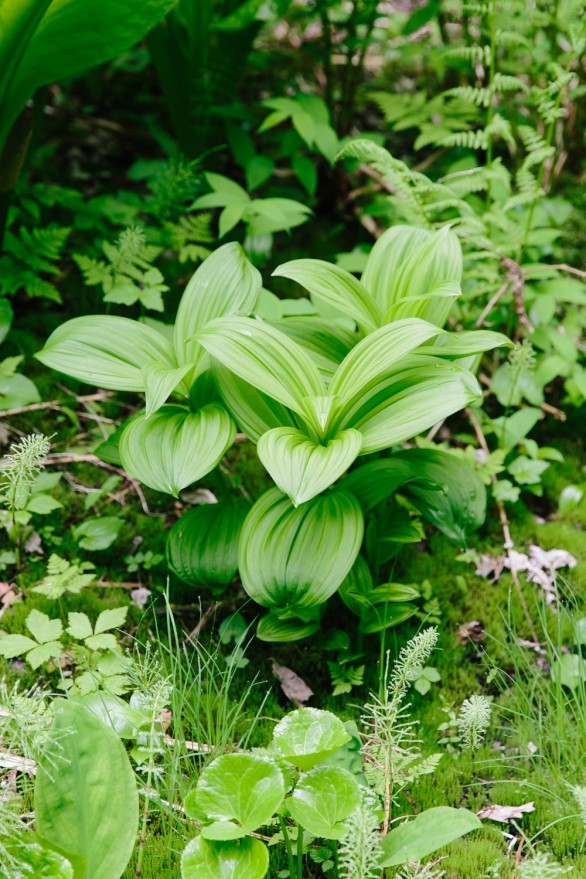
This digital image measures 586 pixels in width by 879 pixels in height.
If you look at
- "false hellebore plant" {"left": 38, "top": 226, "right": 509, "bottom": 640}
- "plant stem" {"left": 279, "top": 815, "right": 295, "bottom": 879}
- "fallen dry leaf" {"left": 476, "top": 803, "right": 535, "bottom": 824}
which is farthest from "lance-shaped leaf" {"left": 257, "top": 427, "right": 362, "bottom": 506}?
"fallen dry leaf" {"left": 476, "top": 803, "right": 535, "bottom": 824}

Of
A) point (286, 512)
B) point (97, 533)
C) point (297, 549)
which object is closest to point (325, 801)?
point (297, 549)

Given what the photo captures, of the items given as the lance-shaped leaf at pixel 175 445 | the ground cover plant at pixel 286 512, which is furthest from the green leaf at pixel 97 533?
the lance-shaped leaf at pixel 175 445

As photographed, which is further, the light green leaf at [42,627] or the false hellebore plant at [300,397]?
the light green leaf at [42,627]

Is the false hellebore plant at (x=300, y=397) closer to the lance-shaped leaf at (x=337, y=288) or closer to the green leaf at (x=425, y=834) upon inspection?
the lance-shaped leaf at (x=337, y=288)

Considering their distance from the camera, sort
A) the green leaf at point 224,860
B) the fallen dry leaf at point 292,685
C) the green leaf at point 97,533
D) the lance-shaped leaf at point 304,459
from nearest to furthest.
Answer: the green leaf at point 224,860, the lance-shaped leaf at point 304,459, the fallen dry leaf at point 292,685, the green leaf at point 97,533

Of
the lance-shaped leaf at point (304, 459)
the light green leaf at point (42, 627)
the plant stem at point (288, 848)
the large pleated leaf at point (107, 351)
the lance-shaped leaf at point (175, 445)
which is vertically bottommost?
the plant stem at point (288, 848)

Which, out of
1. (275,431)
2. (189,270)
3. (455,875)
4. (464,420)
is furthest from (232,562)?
(189,270)

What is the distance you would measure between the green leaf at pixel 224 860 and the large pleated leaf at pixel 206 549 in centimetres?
73

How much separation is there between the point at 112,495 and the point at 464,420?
1.45m

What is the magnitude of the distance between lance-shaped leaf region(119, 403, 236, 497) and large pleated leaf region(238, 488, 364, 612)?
214 mm

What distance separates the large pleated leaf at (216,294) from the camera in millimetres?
2234

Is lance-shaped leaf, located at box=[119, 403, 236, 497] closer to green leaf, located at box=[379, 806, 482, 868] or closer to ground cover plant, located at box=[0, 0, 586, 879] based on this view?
ground cover plant, located at box=[0, 0, 586, 879]

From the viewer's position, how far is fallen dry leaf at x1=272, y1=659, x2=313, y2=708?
84.2 inches

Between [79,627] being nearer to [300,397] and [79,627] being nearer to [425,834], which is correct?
[300,397]
